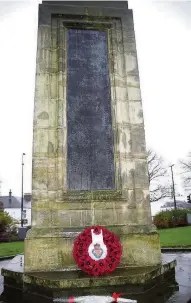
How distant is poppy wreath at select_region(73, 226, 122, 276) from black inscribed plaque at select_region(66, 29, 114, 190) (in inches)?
58.1

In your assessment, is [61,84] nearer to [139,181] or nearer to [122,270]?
[139,181]

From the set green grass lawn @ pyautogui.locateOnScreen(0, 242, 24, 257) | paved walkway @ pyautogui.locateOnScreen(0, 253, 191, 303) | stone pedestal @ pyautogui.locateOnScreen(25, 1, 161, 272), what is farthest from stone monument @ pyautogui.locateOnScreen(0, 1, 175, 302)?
green grass lawn @ pyautogui.locateOnScreen(0, 242, 24, 257)

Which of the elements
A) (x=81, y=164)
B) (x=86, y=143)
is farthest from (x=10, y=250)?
(x=86, y=143)

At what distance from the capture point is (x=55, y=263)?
213 inches

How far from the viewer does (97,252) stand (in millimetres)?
4852

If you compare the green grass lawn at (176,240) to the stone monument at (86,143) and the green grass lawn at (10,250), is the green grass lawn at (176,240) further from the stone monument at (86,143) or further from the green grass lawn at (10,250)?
the stone monument at (86,143)

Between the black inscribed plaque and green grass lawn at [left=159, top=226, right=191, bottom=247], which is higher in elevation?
the black inscribed plaque

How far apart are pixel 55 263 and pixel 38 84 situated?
13.3 feet

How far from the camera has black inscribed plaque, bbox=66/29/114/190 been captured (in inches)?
253

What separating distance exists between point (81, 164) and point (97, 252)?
7.21ft

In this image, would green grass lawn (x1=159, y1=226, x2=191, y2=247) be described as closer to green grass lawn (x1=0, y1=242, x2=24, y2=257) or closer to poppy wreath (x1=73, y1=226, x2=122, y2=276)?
green grass lawn (x1=0, y1=242, x2=24, y2=257)

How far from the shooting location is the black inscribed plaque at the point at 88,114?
6414 millimetres

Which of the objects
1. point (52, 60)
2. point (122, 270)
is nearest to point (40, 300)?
point (122, 270)

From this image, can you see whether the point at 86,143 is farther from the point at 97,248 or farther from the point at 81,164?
the point at 97,248
